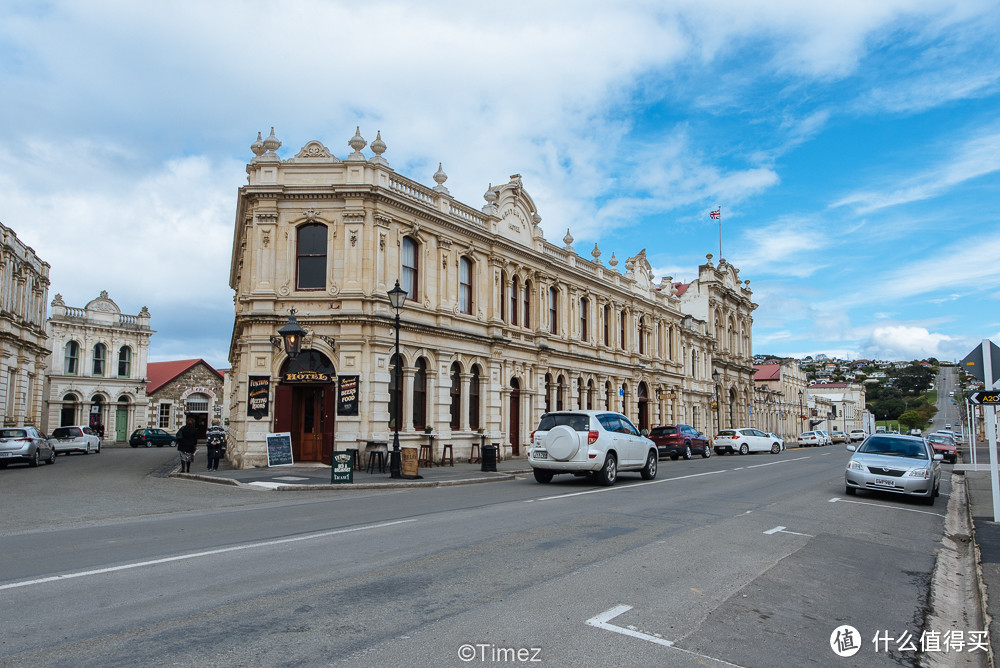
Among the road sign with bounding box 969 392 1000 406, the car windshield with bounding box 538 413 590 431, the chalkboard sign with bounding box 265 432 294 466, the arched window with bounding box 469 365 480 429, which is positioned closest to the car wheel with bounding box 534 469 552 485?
the car windshield with bounding box 538 413 590 431

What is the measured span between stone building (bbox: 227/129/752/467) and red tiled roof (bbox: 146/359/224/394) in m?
35.5

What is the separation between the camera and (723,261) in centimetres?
6625

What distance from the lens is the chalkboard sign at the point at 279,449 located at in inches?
895

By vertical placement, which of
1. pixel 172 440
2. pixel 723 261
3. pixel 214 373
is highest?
pixel 723 261

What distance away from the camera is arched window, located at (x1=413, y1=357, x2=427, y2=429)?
85.1 feet

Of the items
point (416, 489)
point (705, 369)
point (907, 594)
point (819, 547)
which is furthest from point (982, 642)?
point (705, 369)

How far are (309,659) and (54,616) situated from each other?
2.49 meters

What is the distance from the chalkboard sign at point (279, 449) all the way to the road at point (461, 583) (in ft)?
30.5

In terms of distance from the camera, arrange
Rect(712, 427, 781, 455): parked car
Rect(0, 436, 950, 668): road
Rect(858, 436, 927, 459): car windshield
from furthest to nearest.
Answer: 1. Rect(712, 427, 781, 455): parked car
2. Rect(858, 436, 927, 459): car windshield
3. Rect(0, 436, 950, 668): road

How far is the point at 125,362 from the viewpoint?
5794cm

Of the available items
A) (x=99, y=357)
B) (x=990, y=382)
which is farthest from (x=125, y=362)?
(x=990, y=382)

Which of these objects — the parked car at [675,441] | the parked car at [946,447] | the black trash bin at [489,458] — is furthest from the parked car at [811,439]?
the black trash bin at [489,458]

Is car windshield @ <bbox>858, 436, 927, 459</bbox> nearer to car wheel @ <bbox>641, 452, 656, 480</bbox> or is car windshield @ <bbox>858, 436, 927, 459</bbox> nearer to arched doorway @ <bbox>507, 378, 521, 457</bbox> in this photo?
car wheel @ <bbox>641, 452, 656, 480</bbox>

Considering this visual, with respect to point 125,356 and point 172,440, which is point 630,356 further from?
point 125,356
